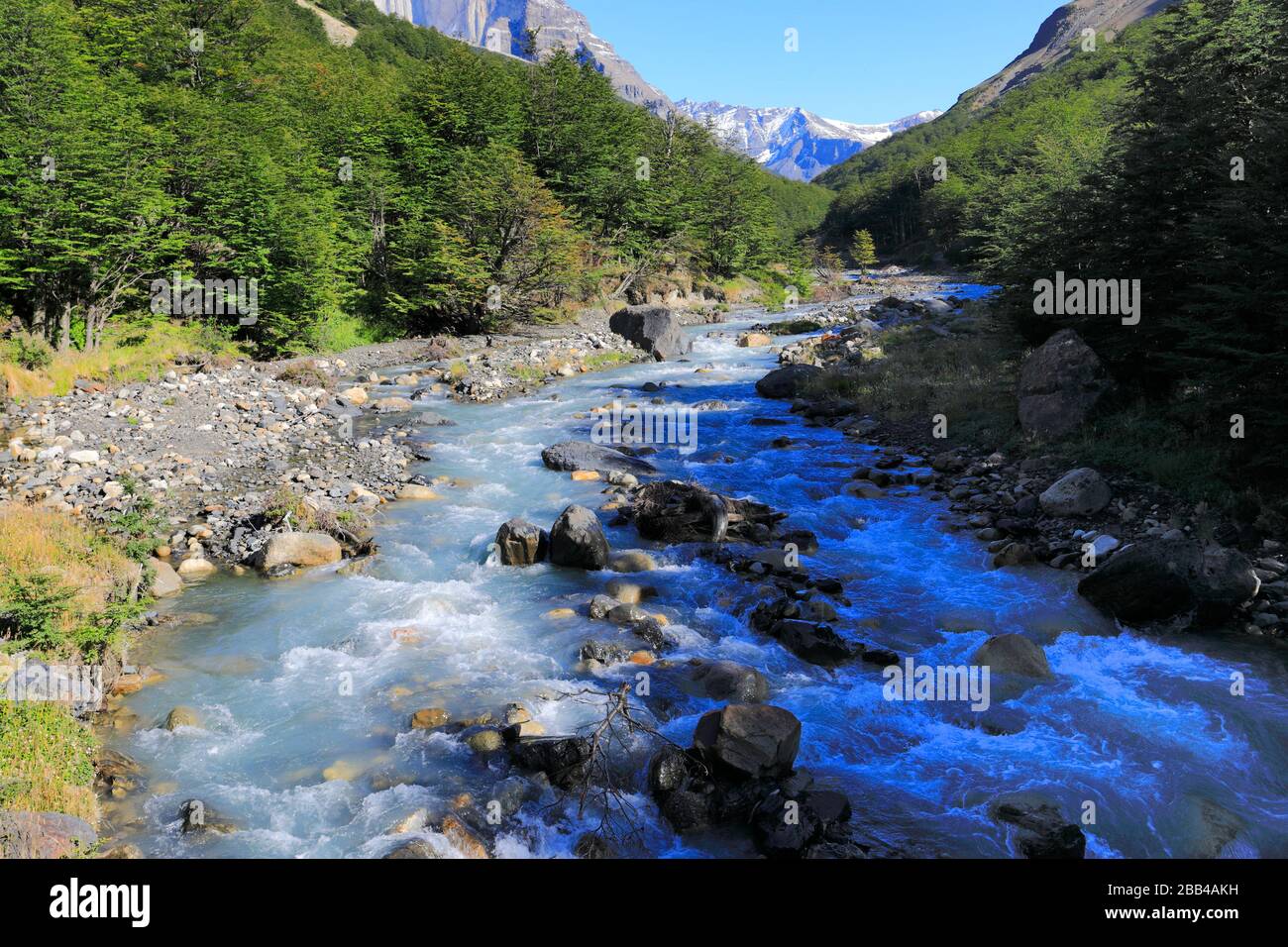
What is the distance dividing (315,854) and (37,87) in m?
23.2

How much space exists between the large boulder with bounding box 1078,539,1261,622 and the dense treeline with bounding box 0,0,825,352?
24.9 metres

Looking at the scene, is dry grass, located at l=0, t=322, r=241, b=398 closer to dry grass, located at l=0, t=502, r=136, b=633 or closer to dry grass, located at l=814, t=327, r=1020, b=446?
dry grass, located at l=0, t=502, r=136, b=633

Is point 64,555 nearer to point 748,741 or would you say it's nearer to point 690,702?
point 690,702

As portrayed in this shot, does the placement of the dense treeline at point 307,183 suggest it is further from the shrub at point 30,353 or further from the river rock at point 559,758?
the river rock at point 559,758

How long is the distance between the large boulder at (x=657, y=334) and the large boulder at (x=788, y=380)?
8.27 metres

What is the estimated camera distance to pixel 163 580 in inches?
432

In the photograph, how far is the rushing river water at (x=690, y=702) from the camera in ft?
21.7

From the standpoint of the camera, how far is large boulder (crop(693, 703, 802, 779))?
6.98 meters

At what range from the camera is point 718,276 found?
60781mm

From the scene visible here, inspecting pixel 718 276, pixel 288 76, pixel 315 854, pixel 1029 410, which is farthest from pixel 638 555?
pixel 718 276

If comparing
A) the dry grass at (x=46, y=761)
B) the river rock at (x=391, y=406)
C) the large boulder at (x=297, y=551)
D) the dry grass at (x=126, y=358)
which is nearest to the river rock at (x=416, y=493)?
the large boulder at (x=297, y=551)
